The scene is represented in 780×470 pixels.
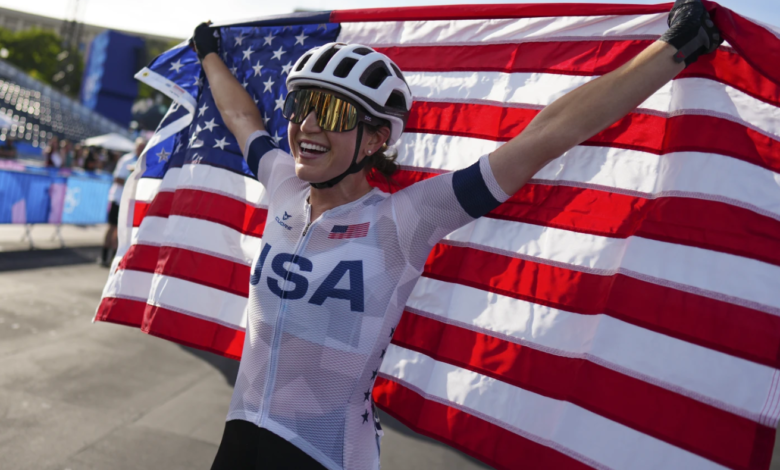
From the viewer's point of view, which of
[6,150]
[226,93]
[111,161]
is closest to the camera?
[226,93]

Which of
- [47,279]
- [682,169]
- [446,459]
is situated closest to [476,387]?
[682,169]

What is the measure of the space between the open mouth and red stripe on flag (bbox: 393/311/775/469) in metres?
1.01

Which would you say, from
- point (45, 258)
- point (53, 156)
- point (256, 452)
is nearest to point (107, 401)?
point (256, 452)

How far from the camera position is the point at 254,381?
238 cm

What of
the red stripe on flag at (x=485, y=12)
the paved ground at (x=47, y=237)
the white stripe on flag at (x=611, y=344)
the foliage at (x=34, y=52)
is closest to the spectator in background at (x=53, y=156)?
the paved ground at (x=47, y=237)

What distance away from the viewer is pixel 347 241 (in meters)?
2.33

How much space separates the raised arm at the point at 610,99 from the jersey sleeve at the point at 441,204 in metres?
0.05

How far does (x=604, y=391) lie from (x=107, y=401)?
4.41 meters

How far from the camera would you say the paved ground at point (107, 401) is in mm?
4250

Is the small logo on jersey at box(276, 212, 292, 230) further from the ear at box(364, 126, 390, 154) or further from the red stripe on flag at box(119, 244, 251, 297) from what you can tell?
the red stripe on flag at box(119, 244, 251, 297)

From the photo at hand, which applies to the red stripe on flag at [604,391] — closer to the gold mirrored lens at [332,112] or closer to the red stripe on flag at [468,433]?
the red stripe on flag at [468,433]

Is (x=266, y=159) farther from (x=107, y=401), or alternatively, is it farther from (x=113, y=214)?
(x=113, y=214)

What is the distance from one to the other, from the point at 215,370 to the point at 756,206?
5.45 metres

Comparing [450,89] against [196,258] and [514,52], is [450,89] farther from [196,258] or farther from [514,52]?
[196,258]
